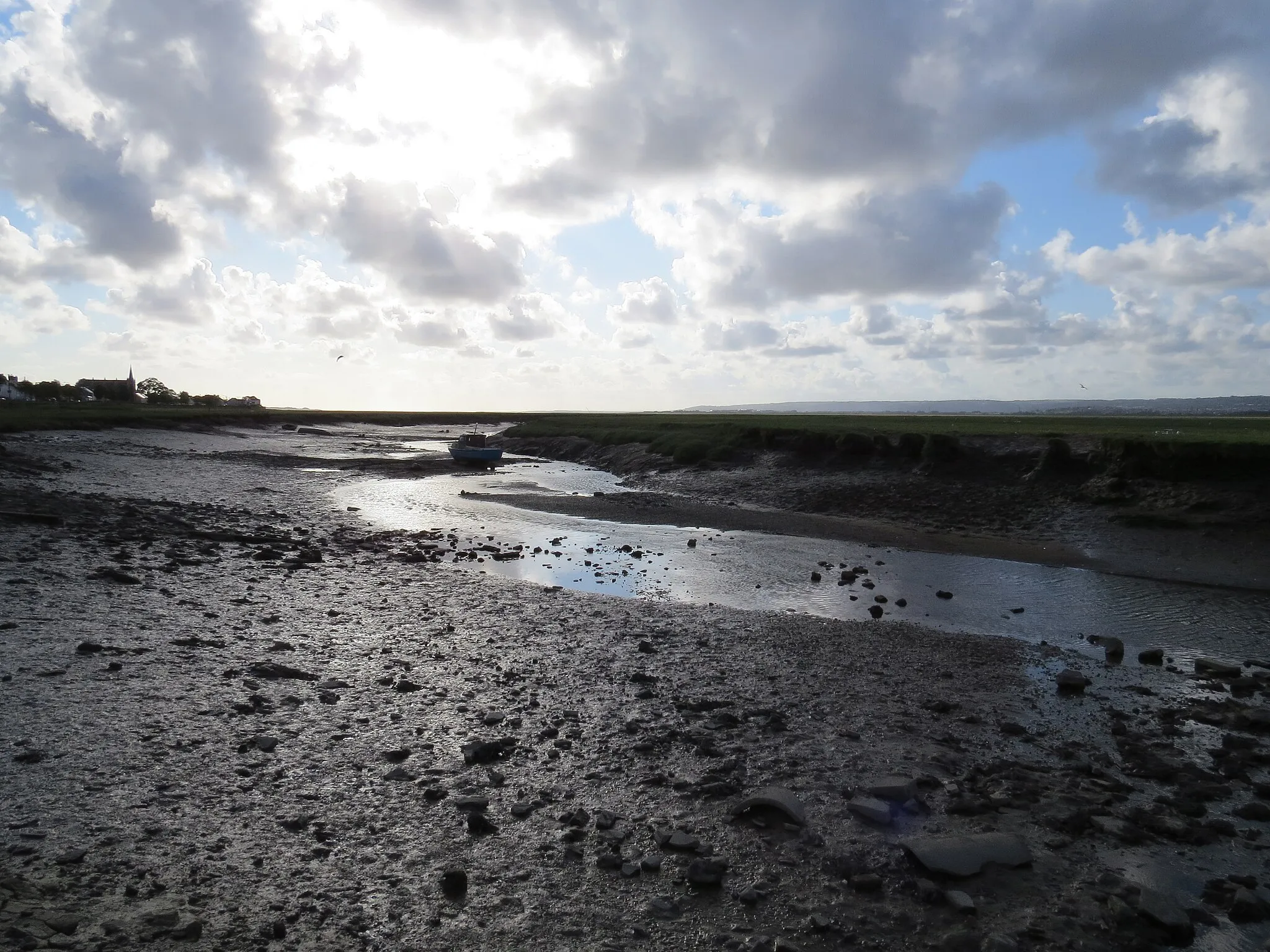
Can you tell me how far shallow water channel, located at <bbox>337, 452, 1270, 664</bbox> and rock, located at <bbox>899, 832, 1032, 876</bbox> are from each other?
882 centimetres

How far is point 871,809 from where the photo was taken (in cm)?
743

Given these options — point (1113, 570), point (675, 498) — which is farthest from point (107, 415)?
point (1113, 570)

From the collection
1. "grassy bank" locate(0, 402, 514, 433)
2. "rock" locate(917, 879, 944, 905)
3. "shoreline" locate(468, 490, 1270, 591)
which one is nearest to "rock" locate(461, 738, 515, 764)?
"rock" locate(917, 879, 944, 905)

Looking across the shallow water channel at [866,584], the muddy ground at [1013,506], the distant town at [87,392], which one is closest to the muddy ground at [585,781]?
the shallow water channel at [866,584]

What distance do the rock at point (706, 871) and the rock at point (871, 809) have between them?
5.50 ft

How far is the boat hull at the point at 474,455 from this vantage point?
183ft

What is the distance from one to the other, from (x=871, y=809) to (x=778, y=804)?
92 cm

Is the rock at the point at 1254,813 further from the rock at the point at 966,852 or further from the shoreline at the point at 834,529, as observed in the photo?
the shoreline at the point at 834,529

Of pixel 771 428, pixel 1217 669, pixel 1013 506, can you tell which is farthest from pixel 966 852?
pixel 771 428

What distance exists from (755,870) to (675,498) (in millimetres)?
31353

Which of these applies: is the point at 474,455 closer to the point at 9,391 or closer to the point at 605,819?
the point at 605,819

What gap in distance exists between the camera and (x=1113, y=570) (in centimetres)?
2189

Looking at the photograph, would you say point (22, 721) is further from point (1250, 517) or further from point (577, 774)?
point (1250, 517)

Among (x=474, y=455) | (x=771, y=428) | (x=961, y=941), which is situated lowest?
(x=961, y=941)
